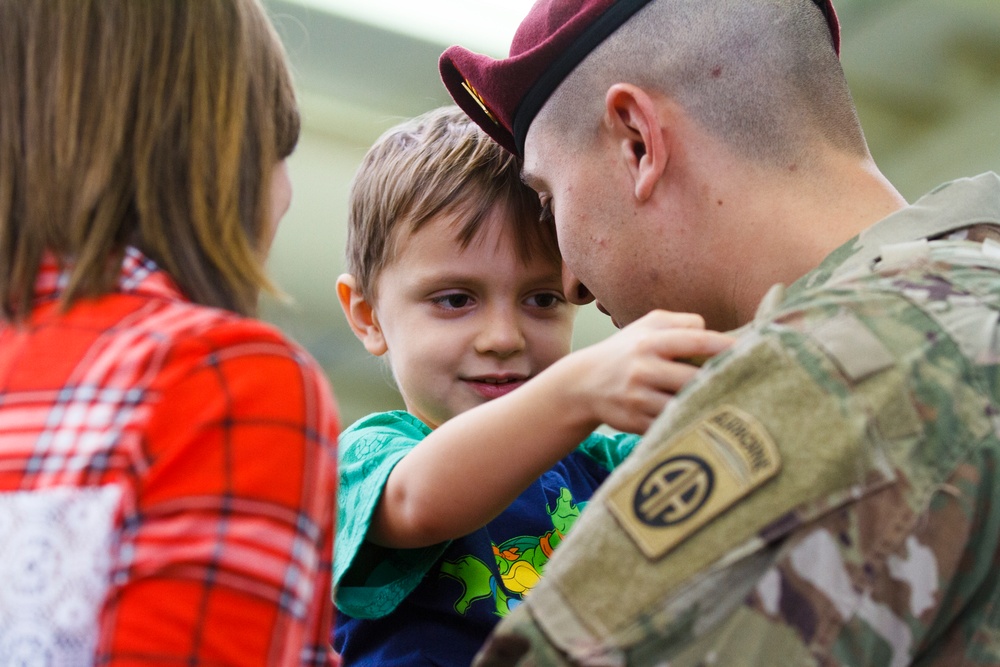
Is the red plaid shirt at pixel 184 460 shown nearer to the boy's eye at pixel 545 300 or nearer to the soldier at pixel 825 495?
the soldier at pixel 825 495

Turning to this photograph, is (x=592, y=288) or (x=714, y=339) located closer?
(x=714, y=339)

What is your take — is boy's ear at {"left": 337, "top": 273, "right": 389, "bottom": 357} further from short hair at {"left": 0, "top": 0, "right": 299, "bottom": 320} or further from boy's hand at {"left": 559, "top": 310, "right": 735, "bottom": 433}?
short hair at {"left": 0, "top": 0, "right": 299, "bottom": 320}

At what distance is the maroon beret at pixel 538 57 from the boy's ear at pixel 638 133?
119 mm

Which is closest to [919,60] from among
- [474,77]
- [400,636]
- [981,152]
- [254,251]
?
[981,152]

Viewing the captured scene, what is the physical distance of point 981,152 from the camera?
443 cm

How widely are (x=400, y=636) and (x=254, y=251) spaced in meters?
0.63

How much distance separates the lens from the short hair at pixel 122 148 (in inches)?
36.9

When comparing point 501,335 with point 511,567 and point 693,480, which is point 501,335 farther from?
point 693,480

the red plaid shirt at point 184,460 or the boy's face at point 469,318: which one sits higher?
the red plaid shirt at point 184,460

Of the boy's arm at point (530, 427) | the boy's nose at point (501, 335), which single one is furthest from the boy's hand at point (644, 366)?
the boy's nose at point (501, 335)

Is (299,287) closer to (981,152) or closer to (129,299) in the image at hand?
(981,152)

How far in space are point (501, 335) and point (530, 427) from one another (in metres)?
0.46

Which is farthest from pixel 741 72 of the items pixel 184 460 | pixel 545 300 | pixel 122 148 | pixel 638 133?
pixel 184 460

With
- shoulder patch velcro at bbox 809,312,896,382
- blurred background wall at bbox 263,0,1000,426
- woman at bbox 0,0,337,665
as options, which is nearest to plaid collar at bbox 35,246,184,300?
woman at bbox 0,0,337,665
